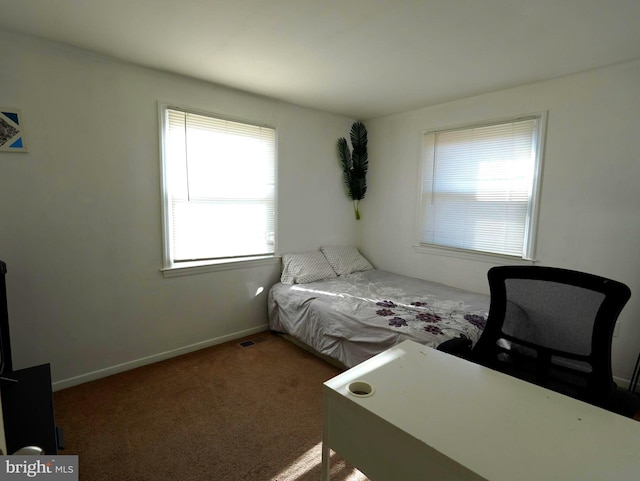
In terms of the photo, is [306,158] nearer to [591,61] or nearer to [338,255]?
[338,255]

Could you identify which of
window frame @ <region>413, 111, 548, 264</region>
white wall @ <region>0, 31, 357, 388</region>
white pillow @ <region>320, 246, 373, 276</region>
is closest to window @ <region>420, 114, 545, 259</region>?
window frame @ <region>413, 111, 548, 264</region>

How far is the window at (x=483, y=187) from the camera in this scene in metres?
2.96

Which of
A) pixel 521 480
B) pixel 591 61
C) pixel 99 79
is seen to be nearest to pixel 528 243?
pixel 591 61

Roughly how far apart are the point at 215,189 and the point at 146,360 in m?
1.62

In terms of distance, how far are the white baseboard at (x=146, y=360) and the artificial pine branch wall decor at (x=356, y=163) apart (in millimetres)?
2011

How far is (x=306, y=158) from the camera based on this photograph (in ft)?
12.3

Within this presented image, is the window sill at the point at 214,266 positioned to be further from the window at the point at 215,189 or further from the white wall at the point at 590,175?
the white wall at the point at 590,175

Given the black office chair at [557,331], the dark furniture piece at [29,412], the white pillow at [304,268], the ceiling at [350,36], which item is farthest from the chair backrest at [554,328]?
the white pillow at [304,268]

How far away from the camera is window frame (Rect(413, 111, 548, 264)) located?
9.37ft

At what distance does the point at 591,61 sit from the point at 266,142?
276cm

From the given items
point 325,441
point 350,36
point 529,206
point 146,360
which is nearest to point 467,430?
point 325,441

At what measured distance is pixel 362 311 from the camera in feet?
8.91

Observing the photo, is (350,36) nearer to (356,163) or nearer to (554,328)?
(554,328)

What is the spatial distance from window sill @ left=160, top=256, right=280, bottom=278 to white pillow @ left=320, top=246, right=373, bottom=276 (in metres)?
0.68
